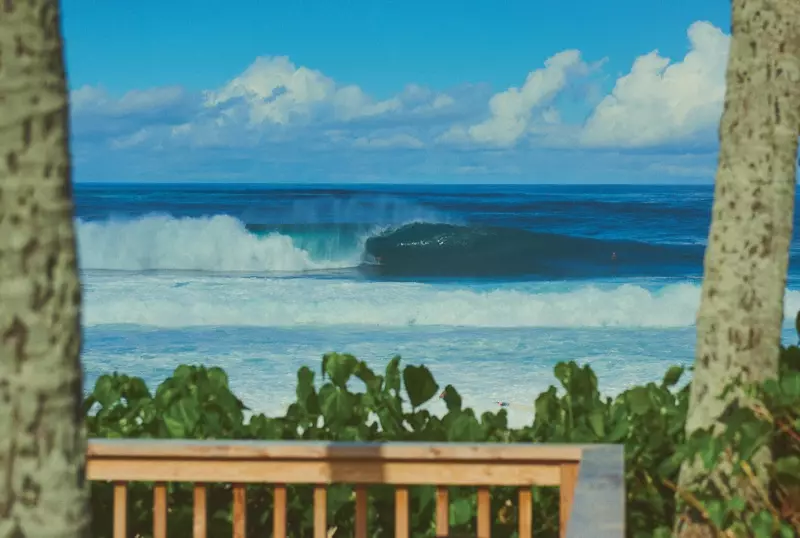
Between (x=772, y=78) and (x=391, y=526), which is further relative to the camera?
(x=391, y=526)

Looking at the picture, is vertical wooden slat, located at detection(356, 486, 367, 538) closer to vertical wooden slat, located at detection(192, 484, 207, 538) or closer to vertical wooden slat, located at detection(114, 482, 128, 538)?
vertical wooden slat, located at detection(192, 484, 207, 538)

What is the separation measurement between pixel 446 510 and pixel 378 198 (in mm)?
36074

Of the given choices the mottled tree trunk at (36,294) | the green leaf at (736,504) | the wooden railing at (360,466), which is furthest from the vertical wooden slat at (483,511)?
the mottled tree trunk at (36,294)

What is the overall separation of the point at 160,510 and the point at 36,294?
6.55 ft

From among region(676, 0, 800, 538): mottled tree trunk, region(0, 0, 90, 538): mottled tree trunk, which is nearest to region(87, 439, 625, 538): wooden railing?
region(676, 0, 800, 538): mottled tree trunk

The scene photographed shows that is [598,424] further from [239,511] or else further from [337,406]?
[239,511]

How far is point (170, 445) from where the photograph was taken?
3092 mm

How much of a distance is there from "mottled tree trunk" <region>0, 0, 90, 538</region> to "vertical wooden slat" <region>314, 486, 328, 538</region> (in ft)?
5.69

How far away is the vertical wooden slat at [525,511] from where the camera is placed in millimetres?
3105

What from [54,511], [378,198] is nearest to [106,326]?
[54,511]

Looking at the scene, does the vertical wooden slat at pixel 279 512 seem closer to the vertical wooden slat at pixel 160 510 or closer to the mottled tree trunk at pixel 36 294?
the vertical wooden slat at pixel 160 510

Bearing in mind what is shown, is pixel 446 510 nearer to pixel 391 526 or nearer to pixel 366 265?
pixel 391 526

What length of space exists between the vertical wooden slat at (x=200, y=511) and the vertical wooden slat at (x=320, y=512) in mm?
355

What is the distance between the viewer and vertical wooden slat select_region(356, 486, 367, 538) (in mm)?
3115
